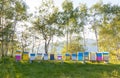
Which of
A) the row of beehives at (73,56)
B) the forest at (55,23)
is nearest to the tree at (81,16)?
the forest at (55,23)

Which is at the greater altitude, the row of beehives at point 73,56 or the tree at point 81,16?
the tree at point 81,16

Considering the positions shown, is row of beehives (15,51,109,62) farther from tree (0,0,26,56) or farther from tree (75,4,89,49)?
tree (75,4,89,49)

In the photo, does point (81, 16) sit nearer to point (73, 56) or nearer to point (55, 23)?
point (55, 23)

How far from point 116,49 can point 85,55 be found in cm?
2743

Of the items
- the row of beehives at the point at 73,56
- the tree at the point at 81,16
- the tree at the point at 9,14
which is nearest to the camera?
the row of beehives at the point at 73,56

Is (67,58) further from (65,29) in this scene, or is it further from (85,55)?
(65,29)

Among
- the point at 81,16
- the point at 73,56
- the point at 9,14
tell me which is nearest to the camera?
the point at 73,56

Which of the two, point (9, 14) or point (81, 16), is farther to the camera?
point (81, 16)

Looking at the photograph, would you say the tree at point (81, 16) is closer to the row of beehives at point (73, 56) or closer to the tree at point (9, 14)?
the tree at point (9, 14)

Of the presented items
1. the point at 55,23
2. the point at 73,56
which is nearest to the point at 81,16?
the point at 55,23

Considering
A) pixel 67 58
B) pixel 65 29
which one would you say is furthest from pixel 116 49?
pixel 67 58

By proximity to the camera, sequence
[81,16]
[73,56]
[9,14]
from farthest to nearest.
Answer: [81,16], [9,14], [73,56]

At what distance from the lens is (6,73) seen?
4.88m

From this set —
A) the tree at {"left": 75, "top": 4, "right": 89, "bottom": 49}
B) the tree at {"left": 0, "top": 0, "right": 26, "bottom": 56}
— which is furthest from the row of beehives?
the tree at {"left": 75, "top": 4, "right": 89, "bottom": 49}
